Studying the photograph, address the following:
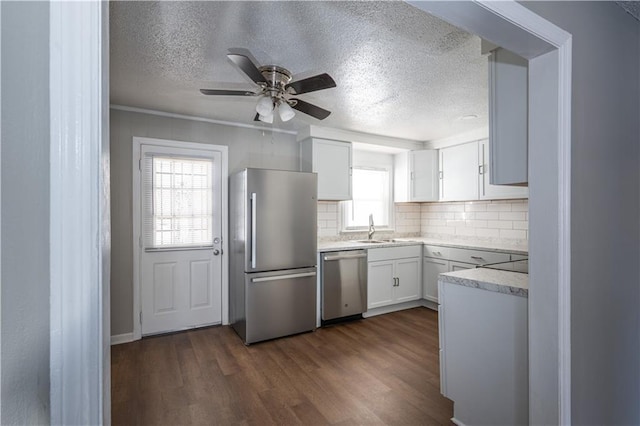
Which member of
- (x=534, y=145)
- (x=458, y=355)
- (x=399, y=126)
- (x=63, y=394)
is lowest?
(x=458, y=355)

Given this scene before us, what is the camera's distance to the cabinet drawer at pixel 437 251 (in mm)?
3912

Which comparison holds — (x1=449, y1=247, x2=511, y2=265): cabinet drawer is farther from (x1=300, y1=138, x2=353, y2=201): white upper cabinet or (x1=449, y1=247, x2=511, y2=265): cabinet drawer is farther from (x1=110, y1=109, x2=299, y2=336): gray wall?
(x1=110, y1=109, x2=299, y2=336): gray wall

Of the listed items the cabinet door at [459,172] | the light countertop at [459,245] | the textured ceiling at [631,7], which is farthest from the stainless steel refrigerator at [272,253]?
the textured ceiling at [631,7]

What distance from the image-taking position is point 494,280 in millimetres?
1652

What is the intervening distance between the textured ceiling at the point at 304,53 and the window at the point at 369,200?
4.89 feet

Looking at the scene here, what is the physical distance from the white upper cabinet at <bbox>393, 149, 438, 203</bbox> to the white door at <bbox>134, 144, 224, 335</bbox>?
263 cm

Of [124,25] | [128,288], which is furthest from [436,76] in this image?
[128,288]

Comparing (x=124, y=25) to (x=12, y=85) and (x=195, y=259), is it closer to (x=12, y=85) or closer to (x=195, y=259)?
(x=12, y=85)

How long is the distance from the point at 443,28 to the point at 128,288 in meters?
3.47

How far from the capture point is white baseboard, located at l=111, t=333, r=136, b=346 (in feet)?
9.93

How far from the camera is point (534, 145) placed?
1.30 meters

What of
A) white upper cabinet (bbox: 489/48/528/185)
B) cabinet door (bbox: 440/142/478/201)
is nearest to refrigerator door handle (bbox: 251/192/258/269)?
white upper cabinet (bbox: 489/48/528/185)

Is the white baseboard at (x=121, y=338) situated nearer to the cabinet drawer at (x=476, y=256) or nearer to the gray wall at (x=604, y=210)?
the gray wall at (x=604, y=210)

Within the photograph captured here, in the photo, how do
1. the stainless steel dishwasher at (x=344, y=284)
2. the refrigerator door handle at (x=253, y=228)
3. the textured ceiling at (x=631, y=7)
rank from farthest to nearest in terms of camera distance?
the stainless steel dishwasher at (x=344, y=284)
the refrigerator door handle at (x=253, y=228)
the textured ceiling at (x=631, y=7)
